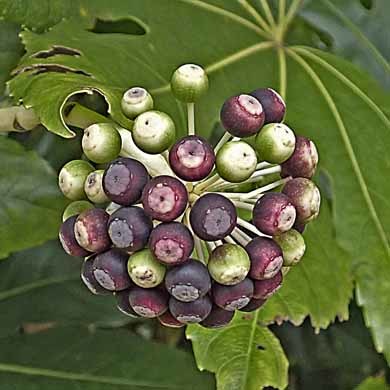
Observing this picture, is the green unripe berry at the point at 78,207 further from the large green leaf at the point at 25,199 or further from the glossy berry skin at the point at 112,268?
the large green leaf at the point at 25,199

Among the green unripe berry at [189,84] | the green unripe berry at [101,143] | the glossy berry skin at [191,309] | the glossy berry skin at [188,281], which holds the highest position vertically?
the green unripe berry at [189,84]

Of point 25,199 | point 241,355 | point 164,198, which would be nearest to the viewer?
point 164,198

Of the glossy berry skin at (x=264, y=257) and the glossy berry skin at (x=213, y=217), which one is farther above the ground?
the glossy berry skin at (x=213, y=217)

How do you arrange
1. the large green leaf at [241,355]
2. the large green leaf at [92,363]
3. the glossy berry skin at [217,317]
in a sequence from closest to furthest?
the glossy berry skin at [217,317] < the large green leaf at [241,355] < the large green leaf at [92,363]

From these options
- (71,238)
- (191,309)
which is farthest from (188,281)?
(71,238)

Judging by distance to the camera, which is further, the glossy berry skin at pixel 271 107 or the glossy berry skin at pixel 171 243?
the glossy berry skin at pixel 271 107

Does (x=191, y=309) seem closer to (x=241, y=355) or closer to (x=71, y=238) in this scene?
(x=71, y=238)

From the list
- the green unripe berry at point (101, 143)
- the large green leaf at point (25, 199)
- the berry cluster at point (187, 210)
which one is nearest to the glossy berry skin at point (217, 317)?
the berry cluster at point (187, 210)
